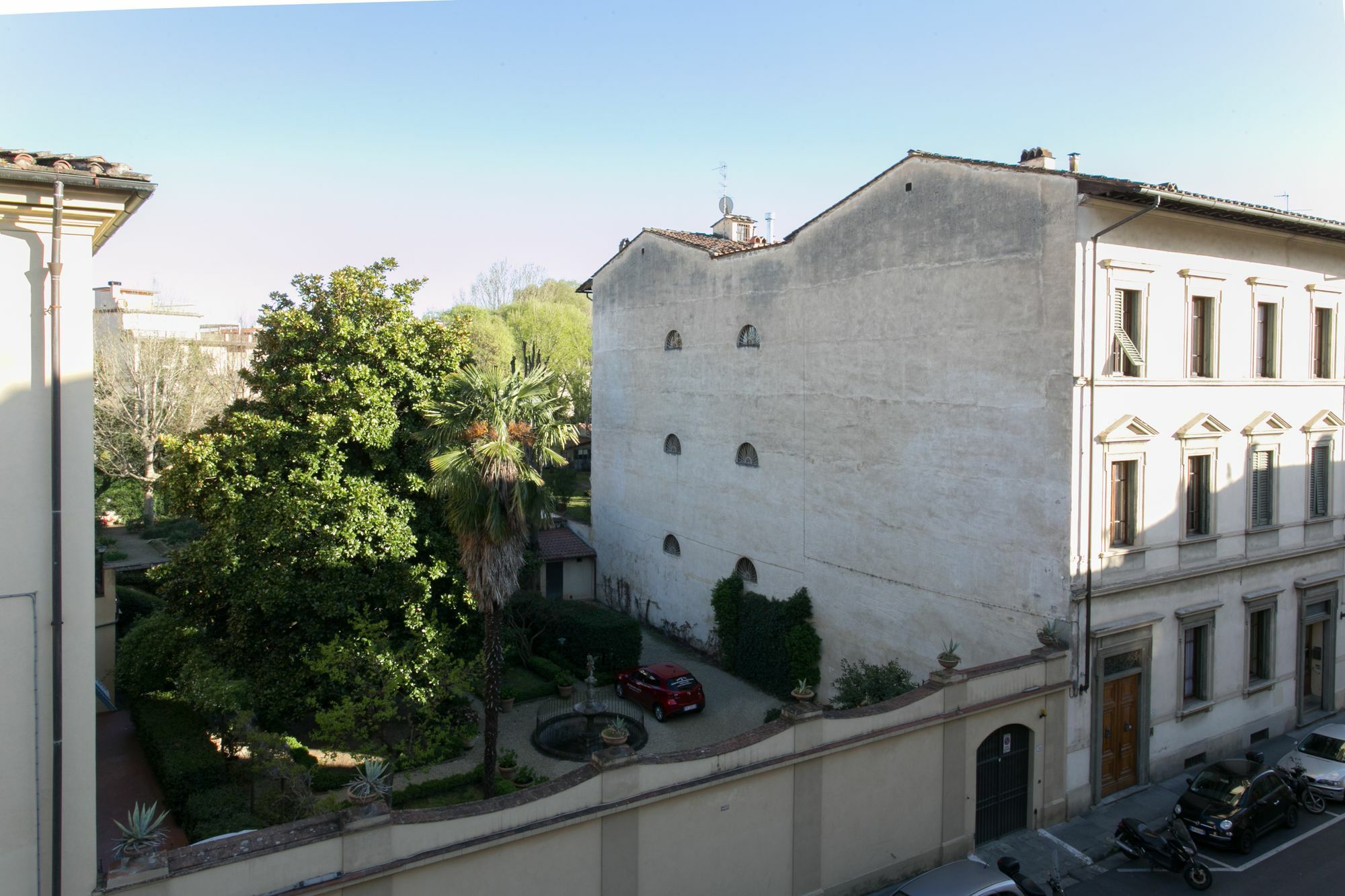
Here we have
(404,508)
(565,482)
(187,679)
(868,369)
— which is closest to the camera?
(187,679)

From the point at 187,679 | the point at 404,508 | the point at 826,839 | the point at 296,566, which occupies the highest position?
the point at 404,508

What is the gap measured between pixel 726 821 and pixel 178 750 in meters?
10.6

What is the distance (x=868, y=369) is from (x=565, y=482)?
85.2 feet

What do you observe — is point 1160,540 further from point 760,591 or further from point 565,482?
point 565,482

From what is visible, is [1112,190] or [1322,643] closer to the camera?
[1112,190]

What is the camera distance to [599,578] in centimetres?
3173

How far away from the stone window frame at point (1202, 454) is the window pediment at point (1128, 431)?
1195 millimetres

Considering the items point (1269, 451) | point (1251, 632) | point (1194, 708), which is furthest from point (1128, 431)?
point (1251, 632)

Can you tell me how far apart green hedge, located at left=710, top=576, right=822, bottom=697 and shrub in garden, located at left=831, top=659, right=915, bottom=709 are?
2100 mm

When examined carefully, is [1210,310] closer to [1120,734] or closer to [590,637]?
[1120,734]

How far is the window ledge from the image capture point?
666 inches

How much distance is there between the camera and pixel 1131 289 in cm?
1556

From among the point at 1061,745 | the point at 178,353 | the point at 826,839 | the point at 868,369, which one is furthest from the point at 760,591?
the point at 178,353

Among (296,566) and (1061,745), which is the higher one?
(296,566)
